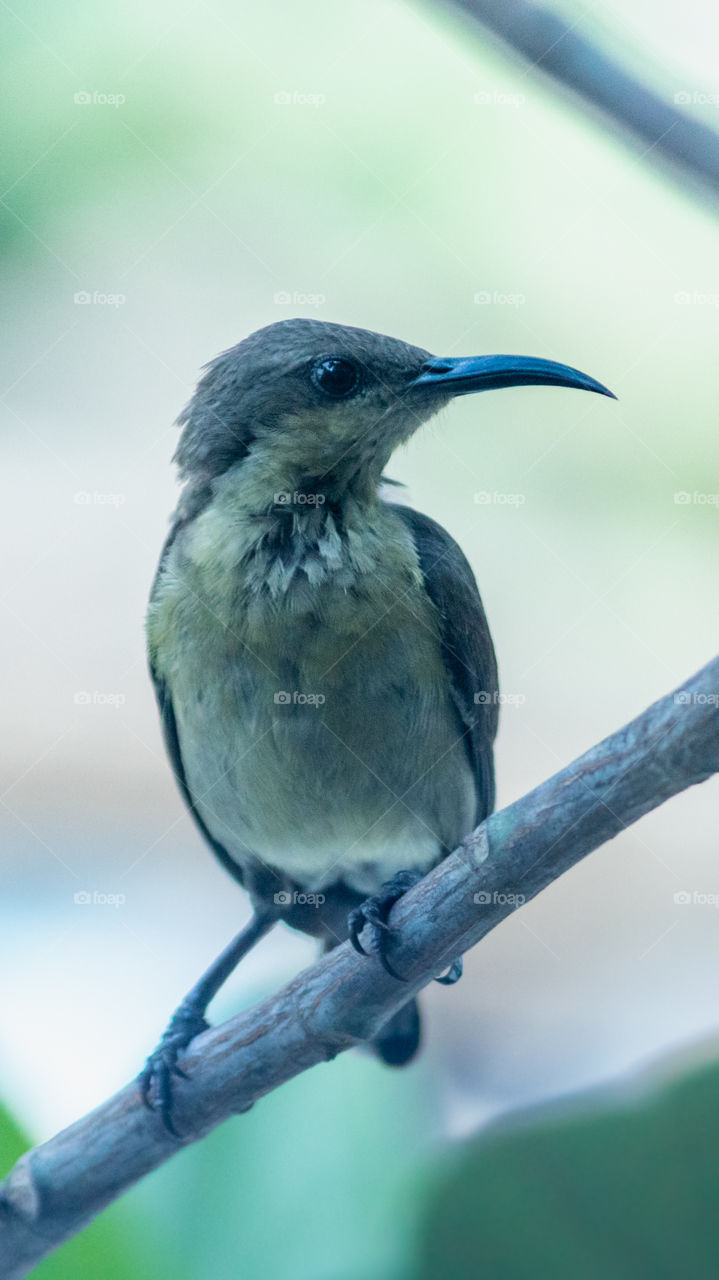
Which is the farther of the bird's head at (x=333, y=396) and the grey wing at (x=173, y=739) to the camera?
the grey wing at (x=173, y=739)

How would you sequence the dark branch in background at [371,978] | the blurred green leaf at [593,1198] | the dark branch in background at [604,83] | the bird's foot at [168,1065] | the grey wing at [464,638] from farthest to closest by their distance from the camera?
the grey wing at [464,638] → the blurred green leaf at [593,1198] → the bird's foot at [168,1065] → the dark branch in background at [604,83] → the dark branch in background at [371,978]

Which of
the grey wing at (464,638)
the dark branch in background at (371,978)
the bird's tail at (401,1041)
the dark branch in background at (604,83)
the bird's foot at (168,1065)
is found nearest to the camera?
the dark branch in background at (371,978)

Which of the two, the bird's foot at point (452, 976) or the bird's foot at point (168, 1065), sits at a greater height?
the bird's foot at point (168, 1065)

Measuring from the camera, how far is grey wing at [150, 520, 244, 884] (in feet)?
5.90

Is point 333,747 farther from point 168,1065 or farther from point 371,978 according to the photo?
point 168,1065

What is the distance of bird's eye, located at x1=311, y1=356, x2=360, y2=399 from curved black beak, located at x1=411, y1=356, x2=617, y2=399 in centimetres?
10

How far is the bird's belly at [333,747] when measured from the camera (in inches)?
63.6

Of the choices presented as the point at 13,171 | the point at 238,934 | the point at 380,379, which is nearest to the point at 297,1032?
the point at 238,934

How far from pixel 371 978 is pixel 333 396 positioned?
2.72 ft

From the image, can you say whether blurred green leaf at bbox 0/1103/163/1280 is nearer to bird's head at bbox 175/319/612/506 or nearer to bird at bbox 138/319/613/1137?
bird at bbox 138/319/613/1137

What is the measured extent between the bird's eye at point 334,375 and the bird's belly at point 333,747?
335 mm

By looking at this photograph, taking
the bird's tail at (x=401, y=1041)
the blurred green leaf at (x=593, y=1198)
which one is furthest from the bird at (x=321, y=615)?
the blurred green leaf at (x=593, y=1198)

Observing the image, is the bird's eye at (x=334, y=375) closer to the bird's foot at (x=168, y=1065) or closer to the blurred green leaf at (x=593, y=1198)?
the bird's foot at (x=168, y=1065)

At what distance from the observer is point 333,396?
165 cm
